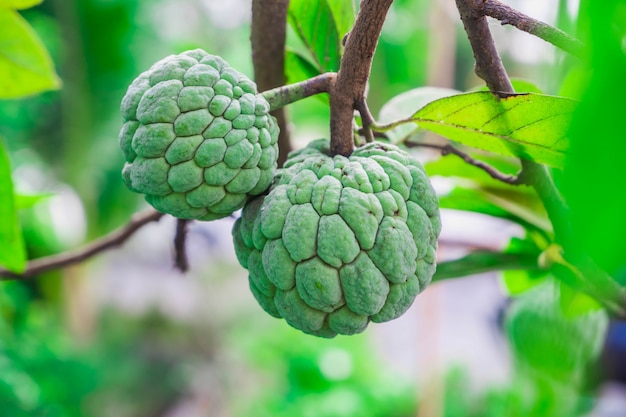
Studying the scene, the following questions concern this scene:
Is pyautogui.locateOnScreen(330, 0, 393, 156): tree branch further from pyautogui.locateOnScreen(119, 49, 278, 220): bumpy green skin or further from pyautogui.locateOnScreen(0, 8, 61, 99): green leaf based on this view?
pyautogui.locateOnScreen(0, 8, 61, 99): green leaf

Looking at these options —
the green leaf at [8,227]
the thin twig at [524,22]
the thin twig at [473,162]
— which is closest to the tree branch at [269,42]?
the thin twig at [473,162]

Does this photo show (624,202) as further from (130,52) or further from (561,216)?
(130,52)

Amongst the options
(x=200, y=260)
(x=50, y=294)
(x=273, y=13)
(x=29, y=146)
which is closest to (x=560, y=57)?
(x=273, y=13)

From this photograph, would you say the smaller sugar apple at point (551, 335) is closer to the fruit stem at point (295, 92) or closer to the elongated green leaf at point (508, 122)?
the elongated green leaf at point (508, 122)

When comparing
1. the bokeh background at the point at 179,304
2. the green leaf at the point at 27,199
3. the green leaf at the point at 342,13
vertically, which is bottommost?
the bokeh background at the point at 179,304

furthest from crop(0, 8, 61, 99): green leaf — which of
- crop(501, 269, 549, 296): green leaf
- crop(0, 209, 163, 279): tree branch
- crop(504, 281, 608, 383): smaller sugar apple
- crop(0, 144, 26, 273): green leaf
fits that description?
crop(504, 281, 608, 383): smaller sugar apple
